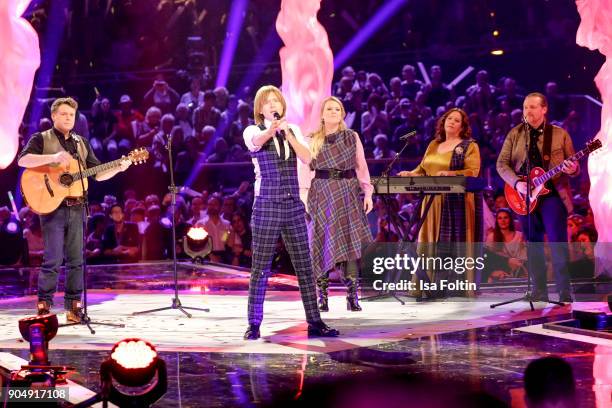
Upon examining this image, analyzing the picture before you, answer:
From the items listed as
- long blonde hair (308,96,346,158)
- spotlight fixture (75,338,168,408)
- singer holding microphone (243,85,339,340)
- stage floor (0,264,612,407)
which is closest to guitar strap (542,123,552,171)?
stage floor (0,264,612,407)

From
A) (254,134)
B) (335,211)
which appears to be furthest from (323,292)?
(254,134)

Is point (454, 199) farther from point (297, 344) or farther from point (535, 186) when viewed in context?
point (297, 344)

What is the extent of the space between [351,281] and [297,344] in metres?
1.80

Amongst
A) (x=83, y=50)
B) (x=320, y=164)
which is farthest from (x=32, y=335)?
(x=83, y=50)

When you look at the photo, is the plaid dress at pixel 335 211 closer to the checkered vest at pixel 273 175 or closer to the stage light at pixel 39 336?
the checkered vest at pixel 273 175

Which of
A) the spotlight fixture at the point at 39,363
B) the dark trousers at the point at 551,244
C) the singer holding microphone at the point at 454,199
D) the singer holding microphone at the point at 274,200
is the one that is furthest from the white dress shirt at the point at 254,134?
the dark trousers at the point at 551,244

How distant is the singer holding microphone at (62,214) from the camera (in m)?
7.32

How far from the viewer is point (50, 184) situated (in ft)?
24.0

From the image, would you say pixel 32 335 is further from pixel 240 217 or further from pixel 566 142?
pixel 240 217

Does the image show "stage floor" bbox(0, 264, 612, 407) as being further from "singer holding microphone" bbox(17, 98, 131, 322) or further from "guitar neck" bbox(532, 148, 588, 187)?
"guitar neck" bbox(532, 148, 588, 187)

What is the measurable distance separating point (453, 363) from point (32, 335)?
2.49m

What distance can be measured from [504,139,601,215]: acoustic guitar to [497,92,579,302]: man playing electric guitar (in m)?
0.06

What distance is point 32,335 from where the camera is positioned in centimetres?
449

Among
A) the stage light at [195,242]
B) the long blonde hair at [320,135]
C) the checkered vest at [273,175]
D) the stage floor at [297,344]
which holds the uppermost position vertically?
the long blonde hair at [320,135]
